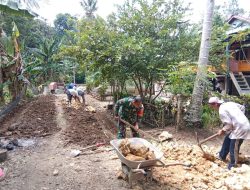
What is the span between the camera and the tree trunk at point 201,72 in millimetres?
8172

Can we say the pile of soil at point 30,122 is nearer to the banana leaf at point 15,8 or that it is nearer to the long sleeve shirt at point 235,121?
the banana leaf at point 15,8

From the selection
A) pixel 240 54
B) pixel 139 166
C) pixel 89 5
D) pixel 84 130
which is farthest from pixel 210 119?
pixel 89 5

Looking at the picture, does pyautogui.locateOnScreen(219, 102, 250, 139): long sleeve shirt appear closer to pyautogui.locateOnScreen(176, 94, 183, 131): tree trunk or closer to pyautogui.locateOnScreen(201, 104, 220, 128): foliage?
pyautogui.locateOnScreen(176, 94, 183, 131): tree trunk

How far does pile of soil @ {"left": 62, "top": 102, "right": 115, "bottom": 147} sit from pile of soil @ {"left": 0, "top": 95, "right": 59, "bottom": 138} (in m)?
0.67

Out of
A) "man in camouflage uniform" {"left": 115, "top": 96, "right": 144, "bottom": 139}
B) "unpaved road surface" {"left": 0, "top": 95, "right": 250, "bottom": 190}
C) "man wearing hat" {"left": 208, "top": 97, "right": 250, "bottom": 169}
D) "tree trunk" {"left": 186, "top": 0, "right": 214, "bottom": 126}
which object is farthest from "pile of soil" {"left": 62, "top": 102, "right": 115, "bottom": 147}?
"man wearing hat" {"left": 208, "top": 97, "right": 250, "bottom": 169}

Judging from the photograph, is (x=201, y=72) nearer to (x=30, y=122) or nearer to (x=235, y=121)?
(x=235, y=121)

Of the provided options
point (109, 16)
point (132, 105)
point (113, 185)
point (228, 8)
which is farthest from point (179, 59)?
point (228, 8)

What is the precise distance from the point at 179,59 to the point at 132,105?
4271mm

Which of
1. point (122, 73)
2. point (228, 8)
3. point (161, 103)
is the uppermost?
point (228, 8)

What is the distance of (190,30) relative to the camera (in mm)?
10109

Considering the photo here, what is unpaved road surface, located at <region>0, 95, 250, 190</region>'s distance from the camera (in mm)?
4684

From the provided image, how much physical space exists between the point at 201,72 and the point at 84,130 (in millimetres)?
4522

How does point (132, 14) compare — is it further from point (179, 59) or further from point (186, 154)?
point (186, 154)

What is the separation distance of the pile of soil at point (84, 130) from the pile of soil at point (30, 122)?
67 cm
